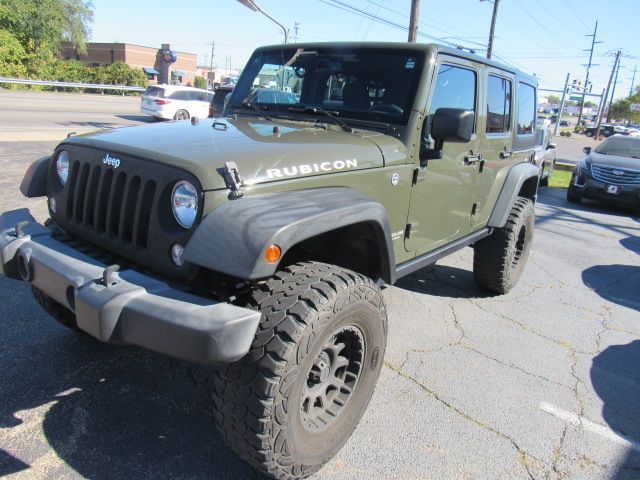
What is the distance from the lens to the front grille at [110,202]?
2229mm

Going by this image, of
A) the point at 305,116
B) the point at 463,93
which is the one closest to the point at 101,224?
the point at 305,116

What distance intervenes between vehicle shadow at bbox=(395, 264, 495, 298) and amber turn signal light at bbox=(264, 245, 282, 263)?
2.95 meters

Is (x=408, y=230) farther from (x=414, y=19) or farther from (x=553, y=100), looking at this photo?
(x=553, y=100)

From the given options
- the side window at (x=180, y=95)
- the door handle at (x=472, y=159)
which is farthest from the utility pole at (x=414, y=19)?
the door handle at (x=472, y=159)

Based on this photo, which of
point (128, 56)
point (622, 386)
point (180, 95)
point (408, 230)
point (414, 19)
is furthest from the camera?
point (128, 56)

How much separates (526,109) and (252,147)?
11.8 feet

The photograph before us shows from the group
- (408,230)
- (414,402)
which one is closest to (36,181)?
(408,230)

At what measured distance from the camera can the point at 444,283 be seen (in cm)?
496

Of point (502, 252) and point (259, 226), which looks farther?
point (502, 252)

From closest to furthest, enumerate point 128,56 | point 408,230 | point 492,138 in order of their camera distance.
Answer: point 408,230 → point 492,138 → point 128,56

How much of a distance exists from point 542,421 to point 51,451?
2559mm

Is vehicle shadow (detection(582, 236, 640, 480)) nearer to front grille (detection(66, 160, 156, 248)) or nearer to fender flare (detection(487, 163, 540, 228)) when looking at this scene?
fender flare (detection(487, 163, 540, 228))

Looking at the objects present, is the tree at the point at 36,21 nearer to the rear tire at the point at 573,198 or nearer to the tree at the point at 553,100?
the rear tire at the point at 573,198

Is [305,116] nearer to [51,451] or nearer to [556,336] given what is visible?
[51,451]
